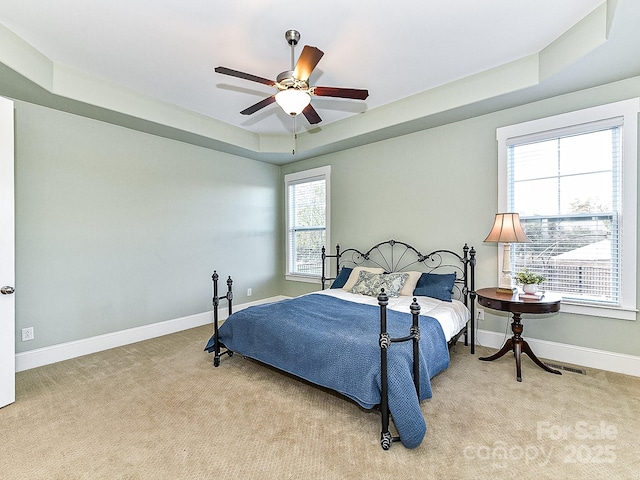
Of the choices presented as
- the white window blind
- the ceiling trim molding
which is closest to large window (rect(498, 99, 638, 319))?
the white window blind

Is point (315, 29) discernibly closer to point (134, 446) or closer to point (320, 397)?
point (320, 397)

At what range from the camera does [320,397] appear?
2586 millimetres

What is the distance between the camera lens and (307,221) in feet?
18.5

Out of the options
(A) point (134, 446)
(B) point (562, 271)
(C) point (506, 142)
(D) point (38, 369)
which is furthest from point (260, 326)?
(C) point (506, 142)

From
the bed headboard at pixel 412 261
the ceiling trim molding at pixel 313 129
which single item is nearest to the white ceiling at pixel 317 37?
the ceiling trim molding at pixel 313 129

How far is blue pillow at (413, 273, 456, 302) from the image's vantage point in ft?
11.9

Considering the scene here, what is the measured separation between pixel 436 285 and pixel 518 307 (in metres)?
1.00

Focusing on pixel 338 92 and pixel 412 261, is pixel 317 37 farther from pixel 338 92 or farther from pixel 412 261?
pixel 412 261

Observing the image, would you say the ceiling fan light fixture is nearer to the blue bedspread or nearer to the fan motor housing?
the fan motor housing

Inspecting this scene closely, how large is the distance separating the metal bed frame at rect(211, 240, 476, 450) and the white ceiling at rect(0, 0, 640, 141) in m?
2.05

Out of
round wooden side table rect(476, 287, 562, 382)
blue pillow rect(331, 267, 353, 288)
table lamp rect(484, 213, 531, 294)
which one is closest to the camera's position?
round wooden side table rect(476, 287, 562, 382)

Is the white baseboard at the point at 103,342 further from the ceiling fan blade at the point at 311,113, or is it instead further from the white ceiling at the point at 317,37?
the ceiling fan blade at the point at 311,113

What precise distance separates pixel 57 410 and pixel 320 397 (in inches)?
79.7

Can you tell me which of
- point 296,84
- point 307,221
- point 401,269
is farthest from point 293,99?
point 307,221
